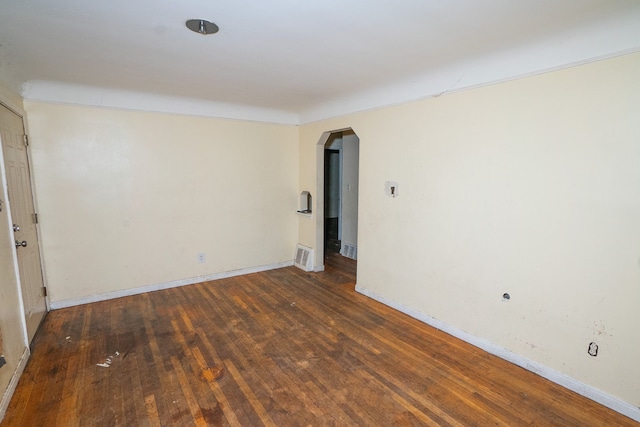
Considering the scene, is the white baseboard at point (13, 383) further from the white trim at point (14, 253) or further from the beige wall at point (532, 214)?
the beige wall at point (532, 214)

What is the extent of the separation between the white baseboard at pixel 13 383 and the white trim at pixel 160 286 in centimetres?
101

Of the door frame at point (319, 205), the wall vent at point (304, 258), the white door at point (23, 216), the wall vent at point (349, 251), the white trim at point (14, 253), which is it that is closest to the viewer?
the white trim at point (14, 253)

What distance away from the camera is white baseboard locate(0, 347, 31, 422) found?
74.5 inches

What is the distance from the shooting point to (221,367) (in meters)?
2.36

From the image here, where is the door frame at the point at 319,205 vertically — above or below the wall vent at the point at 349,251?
above

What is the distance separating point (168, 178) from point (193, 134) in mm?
628

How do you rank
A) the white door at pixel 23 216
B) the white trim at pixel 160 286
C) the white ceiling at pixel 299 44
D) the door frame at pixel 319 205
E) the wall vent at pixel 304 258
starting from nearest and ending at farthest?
the white ceiling at pixel 299 44 → the white door at pixel 23 216 → the white trim at pixel 160 286 → the door frame at pixel 319 205 → the wall vent at pixel 304 258

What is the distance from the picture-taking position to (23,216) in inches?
108

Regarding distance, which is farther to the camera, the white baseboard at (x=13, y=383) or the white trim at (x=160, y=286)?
the white trim at (x=160, y=286)

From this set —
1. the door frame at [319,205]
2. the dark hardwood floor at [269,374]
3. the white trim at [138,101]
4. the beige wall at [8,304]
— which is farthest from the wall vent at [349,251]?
the beige wall at [8,304]

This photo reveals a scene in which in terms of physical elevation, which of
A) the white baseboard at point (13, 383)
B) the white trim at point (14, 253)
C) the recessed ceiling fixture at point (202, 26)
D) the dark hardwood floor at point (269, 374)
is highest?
the recessed ceiling fixture at point (202, 26)

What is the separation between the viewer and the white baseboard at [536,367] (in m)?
1.95

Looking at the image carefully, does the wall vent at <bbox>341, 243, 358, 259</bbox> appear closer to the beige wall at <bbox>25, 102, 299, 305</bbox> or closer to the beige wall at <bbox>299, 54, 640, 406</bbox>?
the beige wall at <bbox>25, 102, 299, 305</bbox>

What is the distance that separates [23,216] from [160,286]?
159 centimetres
